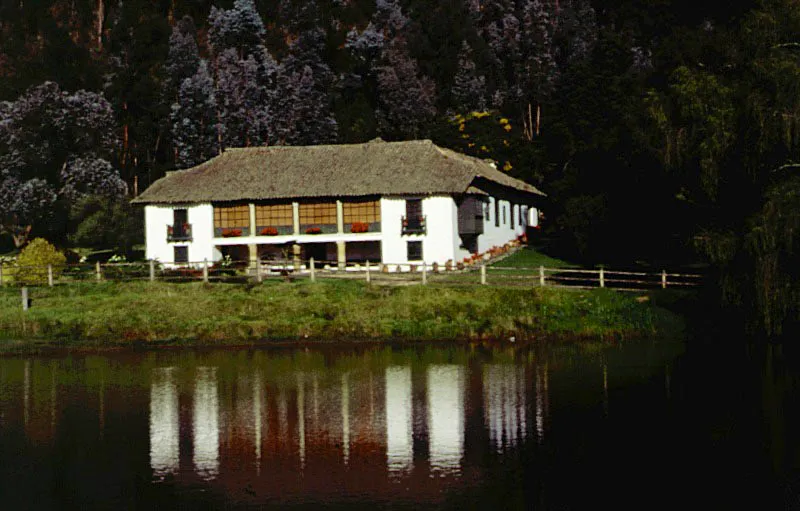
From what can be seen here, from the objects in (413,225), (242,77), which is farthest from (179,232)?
(242,77)

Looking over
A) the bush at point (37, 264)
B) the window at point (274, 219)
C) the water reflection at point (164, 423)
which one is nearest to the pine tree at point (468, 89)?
the window at point (274, 219)

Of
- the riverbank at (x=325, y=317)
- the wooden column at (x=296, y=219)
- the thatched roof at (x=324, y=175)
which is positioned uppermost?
the thatched roof at (x=324, y=175)

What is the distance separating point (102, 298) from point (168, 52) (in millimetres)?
74614

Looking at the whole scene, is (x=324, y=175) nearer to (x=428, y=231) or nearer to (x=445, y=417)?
(x=428, y=231)

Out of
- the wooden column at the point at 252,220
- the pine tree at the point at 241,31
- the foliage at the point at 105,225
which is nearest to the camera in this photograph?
the wooden column at the point at 252,220

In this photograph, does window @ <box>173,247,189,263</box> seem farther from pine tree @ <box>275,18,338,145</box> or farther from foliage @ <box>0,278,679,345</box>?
pine tree @ <box>275,18,338,145</box>

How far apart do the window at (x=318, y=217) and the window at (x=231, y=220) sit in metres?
3.32

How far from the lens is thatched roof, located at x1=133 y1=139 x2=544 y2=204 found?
59719 millimetres

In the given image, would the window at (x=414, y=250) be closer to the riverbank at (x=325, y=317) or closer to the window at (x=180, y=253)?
the window at (x=180, y=253)

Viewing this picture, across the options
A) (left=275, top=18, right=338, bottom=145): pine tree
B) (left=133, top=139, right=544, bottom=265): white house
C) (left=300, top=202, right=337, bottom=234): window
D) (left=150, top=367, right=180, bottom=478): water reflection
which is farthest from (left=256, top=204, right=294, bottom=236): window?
(left=275, top=18, right=338, bottom=145): pine tree

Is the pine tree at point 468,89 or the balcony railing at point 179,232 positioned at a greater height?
the pine tree at point 468,89

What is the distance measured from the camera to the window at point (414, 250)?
59469mm

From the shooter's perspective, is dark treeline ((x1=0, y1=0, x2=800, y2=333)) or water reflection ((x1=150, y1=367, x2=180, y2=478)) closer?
water reflection ((x1=150, y1=367, x2=180, y2=478))

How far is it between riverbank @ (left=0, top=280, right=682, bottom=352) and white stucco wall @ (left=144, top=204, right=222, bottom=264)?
16.3 m
